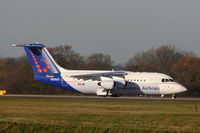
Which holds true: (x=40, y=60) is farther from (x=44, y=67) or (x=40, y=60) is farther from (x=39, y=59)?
(x=44, y=67)

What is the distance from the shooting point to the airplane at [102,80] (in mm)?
73000

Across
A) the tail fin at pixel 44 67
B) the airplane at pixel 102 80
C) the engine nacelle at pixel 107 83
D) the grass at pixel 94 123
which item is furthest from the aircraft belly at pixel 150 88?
the grass at pixel 94 123

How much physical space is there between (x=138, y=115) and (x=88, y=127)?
27.6 ft

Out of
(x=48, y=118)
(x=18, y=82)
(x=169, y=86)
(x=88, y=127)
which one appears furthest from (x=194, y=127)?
(x=18, y=82)

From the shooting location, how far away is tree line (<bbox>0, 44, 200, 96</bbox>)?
9472 centimetres

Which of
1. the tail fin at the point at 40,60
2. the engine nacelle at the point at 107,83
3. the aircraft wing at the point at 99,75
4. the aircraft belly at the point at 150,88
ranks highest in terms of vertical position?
the tail fin at the point at 40,60

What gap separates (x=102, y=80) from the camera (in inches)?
2936

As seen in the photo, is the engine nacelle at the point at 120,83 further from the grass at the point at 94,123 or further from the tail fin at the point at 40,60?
the grass at the point at 94,123

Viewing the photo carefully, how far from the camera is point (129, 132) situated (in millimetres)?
28125

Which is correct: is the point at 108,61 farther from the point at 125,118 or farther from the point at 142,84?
the point at 125,118

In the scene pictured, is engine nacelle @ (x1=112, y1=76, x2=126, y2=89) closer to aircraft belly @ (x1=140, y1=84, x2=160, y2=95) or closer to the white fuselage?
the white fuselage

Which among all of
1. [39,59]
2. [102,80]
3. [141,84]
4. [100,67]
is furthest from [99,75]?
[100,67]

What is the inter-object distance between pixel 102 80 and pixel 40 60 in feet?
34.0

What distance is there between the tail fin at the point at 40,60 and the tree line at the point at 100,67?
20373 mm
